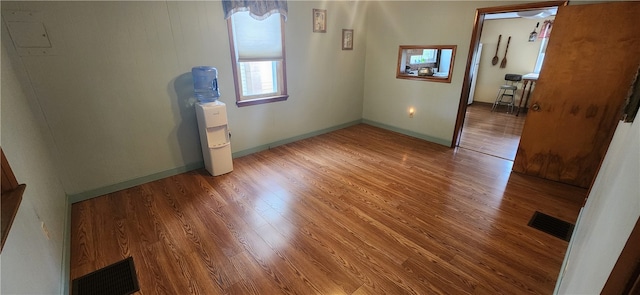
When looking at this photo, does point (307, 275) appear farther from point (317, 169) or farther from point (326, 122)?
point (326, 122)

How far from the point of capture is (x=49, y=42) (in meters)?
2.21

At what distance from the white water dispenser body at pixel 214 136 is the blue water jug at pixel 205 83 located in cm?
13

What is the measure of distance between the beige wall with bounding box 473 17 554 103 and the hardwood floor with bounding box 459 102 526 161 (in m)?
0.70

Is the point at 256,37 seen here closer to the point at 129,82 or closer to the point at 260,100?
the point at 260,100

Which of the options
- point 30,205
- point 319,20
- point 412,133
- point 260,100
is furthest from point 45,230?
point 412,133

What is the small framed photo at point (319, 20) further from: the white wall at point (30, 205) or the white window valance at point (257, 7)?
the white wall at point (30, 205)

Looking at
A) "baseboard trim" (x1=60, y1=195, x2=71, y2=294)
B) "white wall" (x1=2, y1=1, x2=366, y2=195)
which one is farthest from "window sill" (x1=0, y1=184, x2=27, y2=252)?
"white wall" (x1=2, y1=1, x2=366, y2=195)

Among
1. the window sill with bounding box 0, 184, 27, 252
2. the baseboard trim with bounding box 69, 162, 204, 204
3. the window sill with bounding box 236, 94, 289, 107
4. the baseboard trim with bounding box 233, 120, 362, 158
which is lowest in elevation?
the baseboard trim with bounding box 69, 162, 204, 204

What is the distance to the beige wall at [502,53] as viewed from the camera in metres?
6.27

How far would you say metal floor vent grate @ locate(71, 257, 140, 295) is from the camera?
1702 mm

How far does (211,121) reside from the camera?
9.49 ft

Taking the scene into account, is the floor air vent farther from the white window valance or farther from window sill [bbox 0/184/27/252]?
the white window valance

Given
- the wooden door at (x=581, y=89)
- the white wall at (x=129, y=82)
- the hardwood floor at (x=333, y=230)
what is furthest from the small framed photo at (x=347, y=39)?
the wooden door at (x=581, y=89)

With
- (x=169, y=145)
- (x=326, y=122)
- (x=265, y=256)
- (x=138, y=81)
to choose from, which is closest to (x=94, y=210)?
(x=169, y=145)
